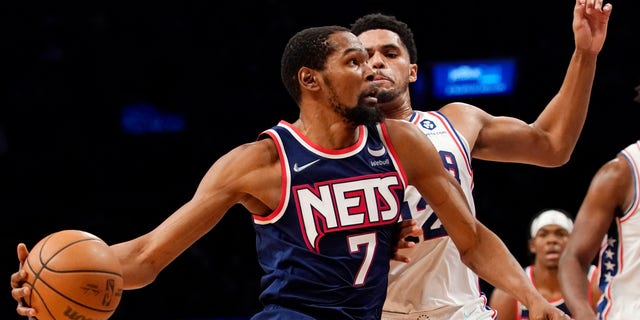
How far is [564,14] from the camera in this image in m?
11.8

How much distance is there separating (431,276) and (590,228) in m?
0.92

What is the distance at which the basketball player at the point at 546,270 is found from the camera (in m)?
6.85

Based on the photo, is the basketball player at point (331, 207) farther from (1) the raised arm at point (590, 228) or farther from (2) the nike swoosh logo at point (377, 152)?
(1) the raised arm at point (590, 228)

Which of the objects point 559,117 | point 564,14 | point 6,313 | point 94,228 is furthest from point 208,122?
point 559,117

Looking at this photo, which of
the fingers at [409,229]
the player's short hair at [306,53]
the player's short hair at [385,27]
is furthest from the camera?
the player's short hair at [385,27]

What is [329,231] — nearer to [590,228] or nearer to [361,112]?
[361,112]

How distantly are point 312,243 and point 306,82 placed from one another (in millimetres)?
668

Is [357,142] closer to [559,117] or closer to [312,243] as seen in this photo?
[312,243]

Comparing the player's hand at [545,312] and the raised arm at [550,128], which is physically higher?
the raised arm at [550,128]

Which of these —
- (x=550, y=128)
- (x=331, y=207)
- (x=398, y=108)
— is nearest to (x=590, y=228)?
(x=550, y=128)

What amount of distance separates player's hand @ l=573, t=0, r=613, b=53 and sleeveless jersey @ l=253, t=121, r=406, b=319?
4.22ft

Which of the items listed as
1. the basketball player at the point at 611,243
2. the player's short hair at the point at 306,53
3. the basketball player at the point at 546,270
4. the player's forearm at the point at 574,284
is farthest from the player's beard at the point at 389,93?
the basketball player at the point at 546,270

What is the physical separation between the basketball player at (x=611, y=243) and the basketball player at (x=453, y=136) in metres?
0.27

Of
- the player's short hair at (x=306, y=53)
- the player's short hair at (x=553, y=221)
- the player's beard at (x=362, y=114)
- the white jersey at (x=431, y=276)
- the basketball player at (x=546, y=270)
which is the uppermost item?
the player's short hair at (x=306, y=53)
